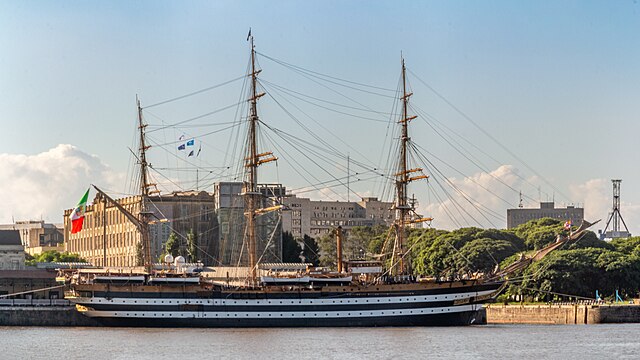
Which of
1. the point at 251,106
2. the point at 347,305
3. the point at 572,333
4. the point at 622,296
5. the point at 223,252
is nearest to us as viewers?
the point at 572,333

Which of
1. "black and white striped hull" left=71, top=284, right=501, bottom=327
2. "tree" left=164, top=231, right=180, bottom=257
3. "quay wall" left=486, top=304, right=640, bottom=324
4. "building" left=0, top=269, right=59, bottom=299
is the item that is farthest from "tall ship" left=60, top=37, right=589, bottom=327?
"tree" left=164, top=231, right=180, bottom=257

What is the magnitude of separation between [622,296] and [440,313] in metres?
33.4

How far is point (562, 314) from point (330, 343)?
38981 mm

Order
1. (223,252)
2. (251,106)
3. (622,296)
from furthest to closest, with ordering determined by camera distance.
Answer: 1. (223,252)
2. (622,296)
3. (251,106)

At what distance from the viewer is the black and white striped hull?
115m

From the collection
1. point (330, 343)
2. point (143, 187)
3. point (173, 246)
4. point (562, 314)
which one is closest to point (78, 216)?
point (143, 187)

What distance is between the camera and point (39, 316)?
419 feet

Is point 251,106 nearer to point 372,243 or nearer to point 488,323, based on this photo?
point 488,323

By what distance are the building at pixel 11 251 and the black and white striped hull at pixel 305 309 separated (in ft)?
220

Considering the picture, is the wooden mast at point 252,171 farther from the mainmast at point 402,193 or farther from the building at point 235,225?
the building at point 235,225

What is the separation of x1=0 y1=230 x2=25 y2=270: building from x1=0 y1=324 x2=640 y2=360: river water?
66.2m

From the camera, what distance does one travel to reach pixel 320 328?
11438cm

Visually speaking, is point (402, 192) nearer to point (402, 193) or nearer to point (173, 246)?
point (402, 193)

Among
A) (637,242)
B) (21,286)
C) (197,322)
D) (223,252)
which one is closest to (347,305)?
(197,322)
